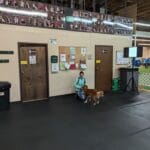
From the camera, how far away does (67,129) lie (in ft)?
11.7

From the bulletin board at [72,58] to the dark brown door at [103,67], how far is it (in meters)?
0.67

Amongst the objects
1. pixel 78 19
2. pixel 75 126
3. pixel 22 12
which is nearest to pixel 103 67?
pixel 78 19

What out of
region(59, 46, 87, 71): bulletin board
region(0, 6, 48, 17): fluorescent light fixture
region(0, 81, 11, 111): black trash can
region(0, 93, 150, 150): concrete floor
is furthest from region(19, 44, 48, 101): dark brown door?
region(0, 6, 48, 17): fluorescent light fixture

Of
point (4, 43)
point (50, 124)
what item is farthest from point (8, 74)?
point (50, 124)

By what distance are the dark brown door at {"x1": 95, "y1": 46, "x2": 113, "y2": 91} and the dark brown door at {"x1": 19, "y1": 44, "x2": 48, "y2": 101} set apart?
87.3 inches

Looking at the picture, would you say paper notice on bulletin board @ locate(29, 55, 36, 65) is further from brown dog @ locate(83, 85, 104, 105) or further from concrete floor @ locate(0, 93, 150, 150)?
brown dog @ locate(83, 85, 104, 105)

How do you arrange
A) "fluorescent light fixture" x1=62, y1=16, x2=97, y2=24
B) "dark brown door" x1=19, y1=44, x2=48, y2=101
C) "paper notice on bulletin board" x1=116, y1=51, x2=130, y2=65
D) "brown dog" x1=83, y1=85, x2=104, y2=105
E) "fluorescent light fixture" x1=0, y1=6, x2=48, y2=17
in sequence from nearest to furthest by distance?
"fluorescent light fixture" x1=0, y1=6, x2=48, y2=17
"brown dog" x1=83, y1=85, x2=104, y2=105
"dark brown door" x1=19, y1=44, x2=48, y2=101
"fluorescent light fixture" x1=62, y1=16, x2=97, y2=24
"paper notice on bulletin board" x1=116, y1=51, x2=130, y2=65

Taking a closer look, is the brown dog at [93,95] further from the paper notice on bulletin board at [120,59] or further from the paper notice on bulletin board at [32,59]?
the paper notice on bulletin board at [120,59]

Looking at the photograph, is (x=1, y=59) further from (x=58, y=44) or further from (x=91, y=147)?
(x=91, y=147)

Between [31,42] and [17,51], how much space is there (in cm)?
54

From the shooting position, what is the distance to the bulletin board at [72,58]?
632 cm

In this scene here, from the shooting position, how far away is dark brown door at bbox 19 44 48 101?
18.6 ft

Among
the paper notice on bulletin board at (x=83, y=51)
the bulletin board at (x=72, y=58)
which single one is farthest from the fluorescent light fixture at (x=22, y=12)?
the paper notice on bulletin board at (x=83, y=51)

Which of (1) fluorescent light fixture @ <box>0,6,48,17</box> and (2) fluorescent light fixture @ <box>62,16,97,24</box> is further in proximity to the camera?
(2) fluorescent light fixture @ <box>62,16,97,24</box>
